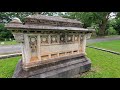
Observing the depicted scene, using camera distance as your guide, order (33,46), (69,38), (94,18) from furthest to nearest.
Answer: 1. (94,18)
2. (69,38)
3. (33,46)

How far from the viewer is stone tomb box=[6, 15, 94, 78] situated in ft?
10.9

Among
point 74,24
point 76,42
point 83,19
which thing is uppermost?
point 83,19

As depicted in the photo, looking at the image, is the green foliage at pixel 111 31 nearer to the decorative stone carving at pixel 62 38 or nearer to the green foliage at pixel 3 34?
the green foliage at pixel 3 34

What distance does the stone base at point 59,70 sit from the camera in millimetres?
3418

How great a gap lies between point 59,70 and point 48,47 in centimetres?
82

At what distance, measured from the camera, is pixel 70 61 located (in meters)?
4.29

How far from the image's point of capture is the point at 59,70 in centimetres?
381

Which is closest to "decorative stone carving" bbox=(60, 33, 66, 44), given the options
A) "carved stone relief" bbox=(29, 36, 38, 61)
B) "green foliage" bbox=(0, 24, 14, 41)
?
"carved stone relief" bbox=(29, 36, 38, 61)

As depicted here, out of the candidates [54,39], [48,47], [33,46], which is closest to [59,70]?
[48,47]

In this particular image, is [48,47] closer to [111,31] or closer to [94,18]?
[94,18]

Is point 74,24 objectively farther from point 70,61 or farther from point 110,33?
point 110,33
